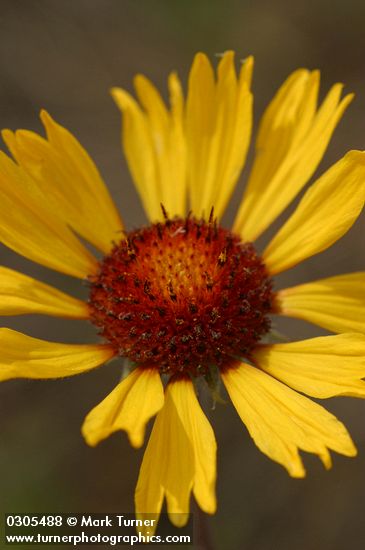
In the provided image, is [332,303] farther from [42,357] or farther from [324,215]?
[42,357]

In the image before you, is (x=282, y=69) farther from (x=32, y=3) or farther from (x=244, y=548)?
(x=244, y=548)

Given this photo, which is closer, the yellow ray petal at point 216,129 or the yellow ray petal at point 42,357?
the yellow ray petal at point 42,357

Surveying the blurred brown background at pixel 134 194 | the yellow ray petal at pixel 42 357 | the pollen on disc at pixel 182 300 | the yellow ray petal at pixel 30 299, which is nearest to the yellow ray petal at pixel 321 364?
the pollen on disc at pixel 182 300

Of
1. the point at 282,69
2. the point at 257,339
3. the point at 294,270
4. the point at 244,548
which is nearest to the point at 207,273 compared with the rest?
the point at 257,339

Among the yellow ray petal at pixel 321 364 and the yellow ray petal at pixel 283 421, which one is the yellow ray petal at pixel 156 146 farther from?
the yellow ray petal at pixel 283 421

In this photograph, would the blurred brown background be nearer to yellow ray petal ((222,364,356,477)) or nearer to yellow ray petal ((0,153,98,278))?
yellow ray petal ((0,153,98,278))

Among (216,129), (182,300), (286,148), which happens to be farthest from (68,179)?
(286,148)
